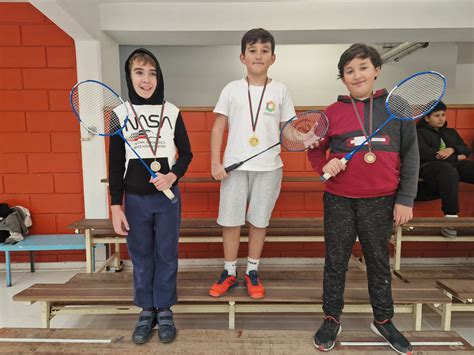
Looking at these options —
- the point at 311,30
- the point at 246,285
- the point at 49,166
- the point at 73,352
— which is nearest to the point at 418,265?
the point at 246,285

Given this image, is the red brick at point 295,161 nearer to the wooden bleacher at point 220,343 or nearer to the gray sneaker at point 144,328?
the wooden bleacher at point 220,343

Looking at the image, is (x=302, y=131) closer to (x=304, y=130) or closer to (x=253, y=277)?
(x=304, y=130)

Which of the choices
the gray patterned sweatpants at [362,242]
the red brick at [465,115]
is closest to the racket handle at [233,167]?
the gray patterned sweatpants at [362,242]

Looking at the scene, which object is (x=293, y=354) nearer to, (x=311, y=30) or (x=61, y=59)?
(x=311, y=30)

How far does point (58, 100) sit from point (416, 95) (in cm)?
305

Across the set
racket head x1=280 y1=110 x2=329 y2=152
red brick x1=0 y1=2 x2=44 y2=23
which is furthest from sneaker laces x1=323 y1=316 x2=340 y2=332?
red brick x1=0 y1=2 x2=44 y2=23

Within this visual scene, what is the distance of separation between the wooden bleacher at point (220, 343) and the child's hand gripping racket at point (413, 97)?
0.85 metres

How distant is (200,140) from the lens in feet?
10.5

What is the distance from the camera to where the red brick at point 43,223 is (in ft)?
10.9

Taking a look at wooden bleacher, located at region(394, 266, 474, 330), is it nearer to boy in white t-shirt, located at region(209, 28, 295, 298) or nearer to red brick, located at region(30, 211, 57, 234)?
boy in white t-shirt, located at region(209, 28, 295, 298)

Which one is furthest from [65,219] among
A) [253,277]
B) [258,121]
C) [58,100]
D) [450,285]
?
[450,285]

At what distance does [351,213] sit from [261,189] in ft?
1.71

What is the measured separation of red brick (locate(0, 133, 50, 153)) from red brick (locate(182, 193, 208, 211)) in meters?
1.43

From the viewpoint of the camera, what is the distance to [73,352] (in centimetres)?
166
